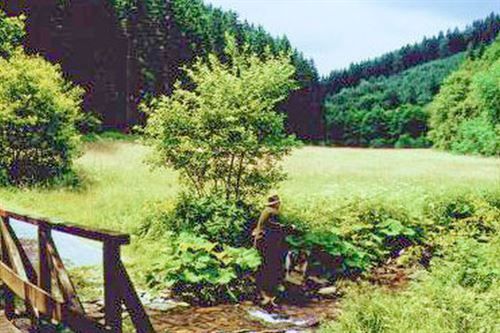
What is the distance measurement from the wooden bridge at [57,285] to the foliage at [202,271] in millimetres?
2450

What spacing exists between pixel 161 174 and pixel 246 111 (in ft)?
50.5

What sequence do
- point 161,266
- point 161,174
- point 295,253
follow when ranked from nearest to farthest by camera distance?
1. point 161,266
2. point 295,253
3. point 161,174

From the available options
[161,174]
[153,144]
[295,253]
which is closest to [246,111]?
[153,144]

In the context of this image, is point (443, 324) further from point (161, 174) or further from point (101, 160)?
point (101, 160)

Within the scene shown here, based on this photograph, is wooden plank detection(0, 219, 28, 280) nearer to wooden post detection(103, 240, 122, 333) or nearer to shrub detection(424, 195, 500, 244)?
wooden post detection(103, 240, 122, 333)

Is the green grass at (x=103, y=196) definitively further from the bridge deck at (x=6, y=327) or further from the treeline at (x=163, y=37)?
the treeline at (x=163, y=37)

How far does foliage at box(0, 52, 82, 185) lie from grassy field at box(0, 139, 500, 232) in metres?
1.70

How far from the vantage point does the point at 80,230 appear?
6.82m

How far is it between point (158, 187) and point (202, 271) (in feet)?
42.6

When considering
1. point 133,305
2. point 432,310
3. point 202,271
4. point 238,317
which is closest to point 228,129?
point 202,271

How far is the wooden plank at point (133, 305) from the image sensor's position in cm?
628

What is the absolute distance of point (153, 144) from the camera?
16.0 m

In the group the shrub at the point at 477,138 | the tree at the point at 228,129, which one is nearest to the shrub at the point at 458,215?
the tree at the point at 228,129

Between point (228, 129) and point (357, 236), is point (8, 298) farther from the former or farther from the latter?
point (357, 236)
